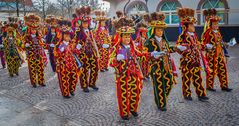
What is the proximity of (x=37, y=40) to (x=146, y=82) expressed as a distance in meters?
3.68

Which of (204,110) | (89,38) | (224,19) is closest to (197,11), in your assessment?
(224,19)

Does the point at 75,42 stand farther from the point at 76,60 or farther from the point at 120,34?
the point at 120,34

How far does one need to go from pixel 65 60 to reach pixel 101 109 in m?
1.73

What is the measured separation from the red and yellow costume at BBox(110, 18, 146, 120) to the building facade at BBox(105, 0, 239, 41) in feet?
40.6

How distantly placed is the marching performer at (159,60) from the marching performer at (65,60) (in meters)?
2.41

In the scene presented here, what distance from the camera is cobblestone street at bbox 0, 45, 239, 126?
20.7ft

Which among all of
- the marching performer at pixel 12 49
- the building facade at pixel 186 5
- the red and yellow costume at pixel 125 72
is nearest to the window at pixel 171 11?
the building facade at pixel 186 5

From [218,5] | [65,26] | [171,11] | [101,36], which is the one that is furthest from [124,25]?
[171,11]

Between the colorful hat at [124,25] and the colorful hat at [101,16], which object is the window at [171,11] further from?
the colorful hat at [124,25]

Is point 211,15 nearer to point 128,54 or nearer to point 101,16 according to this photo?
point 128,54

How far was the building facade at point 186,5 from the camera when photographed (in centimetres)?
1998

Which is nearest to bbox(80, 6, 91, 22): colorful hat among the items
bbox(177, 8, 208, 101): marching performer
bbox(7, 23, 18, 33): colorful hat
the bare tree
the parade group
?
the parade group

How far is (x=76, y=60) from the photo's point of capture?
26.6 ft

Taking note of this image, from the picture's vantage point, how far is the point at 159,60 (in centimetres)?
658
